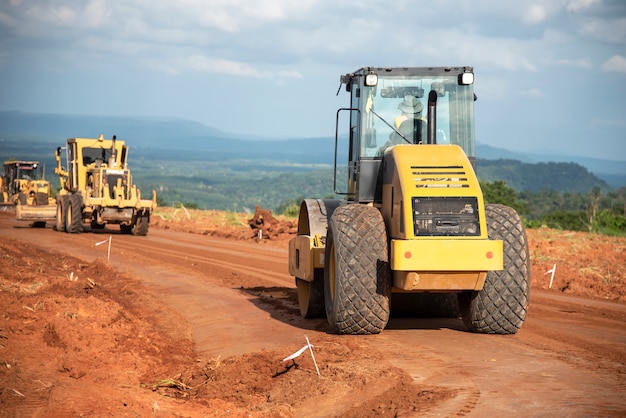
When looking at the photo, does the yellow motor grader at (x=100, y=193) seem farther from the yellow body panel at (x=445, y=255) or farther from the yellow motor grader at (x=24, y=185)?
the yellow body panel at (x=445, y=255)

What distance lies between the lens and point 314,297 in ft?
42.1

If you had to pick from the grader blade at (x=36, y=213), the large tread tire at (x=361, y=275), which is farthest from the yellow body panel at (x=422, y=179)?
the grader blade at (x=36, y=213)

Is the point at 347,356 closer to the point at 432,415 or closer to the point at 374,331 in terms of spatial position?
the point at 374,331

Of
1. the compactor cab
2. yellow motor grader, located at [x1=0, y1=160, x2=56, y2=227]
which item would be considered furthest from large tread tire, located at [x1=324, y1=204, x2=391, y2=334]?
yellow motor grader, located at [x1=0, y1=160, x2=56, y2=227]

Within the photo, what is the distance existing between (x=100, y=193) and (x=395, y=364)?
21836 mm

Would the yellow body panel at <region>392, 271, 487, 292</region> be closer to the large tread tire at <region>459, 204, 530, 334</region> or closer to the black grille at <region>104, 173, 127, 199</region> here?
the large tread tire at <region>459, 204, 530, 334</region>

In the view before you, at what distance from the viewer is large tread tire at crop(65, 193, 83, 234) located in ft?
98.3

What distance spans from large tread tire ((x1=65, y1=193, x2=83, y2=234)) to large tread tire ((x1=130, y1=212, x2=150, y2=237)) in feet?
5.79

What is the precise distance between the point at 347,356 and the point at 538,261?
12999 mm

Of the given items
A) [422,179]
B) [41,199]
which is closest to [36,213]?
[41,199]

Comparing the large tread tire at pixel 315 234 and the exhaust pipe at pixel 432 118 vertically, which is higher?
the exhaust pipe at pixel 432 118

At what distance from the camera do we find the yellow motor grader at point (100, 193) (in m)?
29.7

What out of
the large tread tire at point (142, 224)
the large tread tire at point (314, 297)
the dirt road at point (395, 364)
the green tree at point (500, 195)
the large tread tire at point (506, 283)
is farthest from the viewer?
the green tree at point (500, 195)

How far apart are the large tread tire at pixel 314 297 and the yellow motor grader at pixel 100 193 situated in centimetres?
1716
